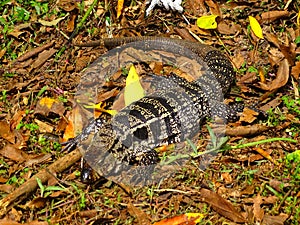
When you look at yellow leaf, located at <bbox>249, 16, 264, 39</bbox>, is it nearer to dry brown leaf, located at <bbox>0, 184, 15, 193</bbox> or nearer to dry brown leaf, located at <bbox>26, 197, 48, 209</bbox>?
dry brown leaf, located at <bbox>26, 197, 48, 209</bbox>

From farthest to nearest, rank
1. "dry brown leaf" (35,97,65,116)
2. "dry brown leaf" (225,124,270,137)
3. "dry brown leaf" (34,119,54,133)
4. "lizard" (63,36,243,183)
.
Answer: "dry brown leaf" (35,97,65,116), "dry brown leaf" (34,119,54,133), "dry brown leaf" (225,124,270,137), "lizard" (63,36,243,183)

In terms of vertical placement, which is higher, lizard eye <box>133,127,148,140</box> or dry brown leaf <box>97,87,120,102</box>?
dry brown leaf <box>97,87,120,102</box>

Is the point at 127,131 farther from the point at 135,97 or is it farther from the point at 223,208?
the point at 223,208

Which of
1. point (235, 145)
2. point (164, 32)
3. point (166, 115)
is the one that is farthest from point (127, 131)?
point (164, 32)

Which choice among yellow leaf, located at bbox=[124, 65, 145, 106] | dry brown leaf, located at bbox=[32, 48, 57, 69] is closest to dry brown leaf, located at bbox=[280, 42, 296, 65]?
yellow leaf, located at bbox=[124, 65, 145, 106]

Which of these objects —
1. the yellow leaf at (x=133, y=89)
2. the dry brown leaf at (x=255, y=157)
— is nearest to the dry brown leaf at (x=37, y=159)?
the yellow leaf at (x=133, y=89)

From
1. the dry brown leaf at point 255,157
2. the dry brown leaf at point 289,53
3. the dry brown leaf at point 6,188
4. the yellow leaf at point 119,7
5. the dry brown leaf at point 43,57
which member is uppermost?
the yellow leaf at point 119,7

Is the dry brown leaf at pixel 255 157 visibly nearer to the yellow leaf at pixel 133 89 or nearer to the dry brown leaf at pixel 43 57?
the yellow leaf at pixel 133 89
